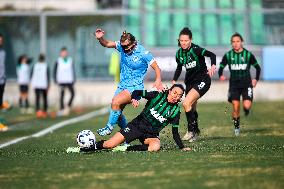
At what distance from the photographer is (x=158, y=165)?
12.7 m

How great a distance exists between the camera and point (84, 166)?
12.8m

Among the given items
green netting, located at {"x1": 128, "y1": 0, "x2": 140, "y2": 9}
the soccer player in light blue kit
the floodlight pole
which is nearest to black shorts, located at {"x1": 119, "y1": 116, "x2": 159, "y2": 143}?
the soccer player in light blue kit

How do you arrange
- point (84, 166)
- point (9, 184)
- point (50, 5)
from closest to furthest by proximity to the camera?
1. point (9, 184)
2. point (84, 166)
3. point (50, 5)

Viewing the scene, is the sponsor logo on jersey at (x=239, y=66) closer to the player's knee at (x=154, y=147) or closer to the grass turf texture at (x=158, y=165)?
the grass turf texture at (x=158, y=165)

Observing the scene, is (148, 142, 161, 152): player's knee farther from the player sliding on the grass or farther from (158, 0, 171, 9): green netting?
(158, 0, 171, 9): green netting

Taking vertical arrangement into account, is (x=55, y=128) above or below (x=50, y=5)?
below

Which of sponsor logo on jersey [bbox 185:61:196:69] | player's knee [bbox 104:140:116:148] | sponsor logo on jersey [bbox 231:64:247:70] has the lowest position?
player's knee [bbox 104:140:116:148]

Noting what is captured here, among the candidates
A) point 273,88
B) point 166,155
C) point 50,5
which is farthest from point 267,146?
point 50,5

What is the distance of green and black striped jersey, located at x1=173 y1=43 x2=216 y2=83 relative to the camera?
1698 cm

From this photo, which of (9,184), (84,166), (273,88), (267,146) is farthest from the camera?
(273,88)

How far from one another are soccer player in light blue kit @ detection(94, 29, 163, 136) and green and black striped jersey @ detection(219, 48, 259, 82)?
11.9 feet

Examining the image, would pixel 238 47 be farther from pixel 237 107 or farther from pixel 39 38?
pixel 39 38

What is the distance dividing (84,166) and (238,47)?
23.9ft

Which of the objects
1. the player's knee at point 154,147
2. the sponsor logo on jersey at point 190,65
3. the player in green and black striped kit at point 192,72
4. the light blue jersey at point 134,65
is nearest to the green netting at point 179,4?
the player in green and black striped kit at point 192,72
